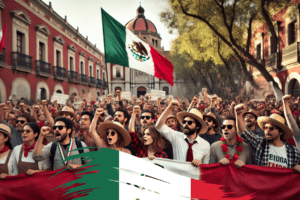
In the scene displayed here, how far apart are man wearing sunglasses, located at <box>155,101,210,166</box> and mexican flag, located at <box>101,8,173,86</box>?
3.09m

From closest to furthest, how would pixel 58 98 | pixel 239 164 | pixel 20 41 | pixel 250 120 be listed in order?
1. pixel 239 164
2. pixel 250 120
3. pixel 58 98
4. pixel 20 41

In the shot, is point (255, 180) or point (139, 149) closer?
point (255, 180)

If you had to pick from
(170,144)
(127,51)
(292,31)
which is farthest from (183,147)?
(292,31)

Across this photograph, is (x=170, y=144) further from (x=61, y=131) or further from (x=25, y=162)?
(x=25, y=162)

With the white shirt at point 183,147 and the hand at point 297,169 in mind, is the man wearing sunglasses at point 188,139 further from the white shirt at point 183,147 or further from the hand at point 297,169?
the hand at point 297,169

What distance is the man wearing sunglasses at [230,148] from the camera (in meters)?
3.54

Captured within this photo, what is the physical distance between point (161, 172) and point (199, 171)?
1.06 meters

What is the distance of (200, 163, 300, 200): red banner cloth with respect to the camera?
124 inches

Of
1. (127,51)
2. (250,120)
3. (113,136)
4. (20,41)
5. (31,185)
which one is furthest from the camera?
(20,41)

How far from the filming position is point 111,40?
654 cm

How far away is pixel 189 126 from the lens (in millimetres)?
3846

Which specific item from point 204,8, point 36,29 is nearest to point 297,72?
point 204,8

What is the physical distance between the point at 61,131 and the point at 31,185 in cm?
74

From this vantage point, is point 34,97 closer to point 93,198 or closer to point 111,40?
point 111,40
